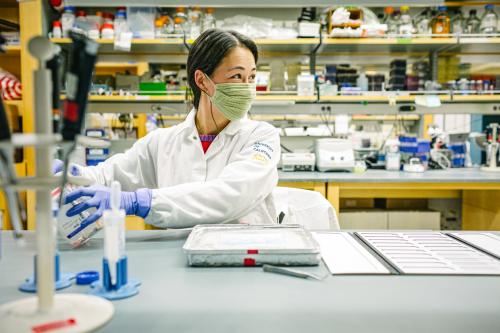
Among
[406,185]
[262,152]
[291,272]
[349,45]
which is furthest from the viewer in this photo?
[349,45]

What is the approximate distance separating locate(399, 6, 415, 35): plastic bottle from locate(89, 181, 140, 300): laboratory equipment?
2920 millimetres

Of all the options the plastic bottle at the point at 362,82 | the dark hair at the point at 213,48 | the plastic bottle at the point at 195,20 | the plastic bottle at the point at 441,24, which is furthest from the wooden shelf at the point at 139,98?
the plastic bottle at the point at 441,24

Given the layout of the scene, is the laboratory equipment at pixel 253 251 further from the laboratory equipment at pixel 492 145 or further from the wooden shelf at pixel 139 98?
the laboratory equipment at pixel 492 145

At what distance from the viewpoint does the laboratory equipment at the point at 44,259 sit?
0.58 metres

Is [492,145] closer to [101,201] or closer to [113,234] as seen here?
[101,201]

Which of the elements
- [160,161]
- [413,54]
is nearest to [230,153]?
[160,161]

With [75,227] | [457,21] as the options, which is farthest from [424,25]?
[75,227]

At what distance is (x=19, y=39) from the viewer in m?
2.91

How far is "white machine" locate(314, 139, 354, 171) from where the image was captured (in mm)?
3018

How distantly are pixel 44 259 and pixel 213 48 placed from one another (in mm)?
1162

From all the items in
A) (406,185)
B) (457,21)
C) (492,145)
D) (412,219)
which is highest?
(457,21)

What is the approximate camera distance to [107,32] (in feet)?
10.1

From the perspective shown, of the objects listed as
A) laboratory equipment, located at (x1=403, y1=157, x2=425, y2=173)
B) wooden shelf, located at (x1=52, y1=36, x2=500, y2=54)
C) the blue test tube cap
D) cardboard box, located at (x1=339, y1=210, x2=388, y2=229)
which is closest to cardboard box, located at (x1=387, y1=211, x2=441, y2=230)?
cardboard box, located at (x1=339, y1=210, x2=388, y2=229)

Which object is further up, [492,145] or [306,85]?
[306,85]
